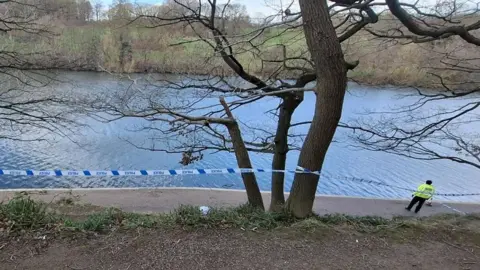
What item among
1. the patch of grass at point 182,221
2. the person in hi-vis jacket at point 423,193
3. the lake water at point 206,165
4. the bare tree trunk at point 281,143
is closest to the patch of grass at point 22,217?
the patch of grass at point 182,221

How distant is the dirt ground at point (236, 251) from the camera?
3.96 metres

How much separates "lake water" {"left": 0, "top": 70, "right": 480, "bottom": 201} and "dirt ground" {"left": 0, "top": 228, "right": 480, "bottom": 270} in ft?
45.3

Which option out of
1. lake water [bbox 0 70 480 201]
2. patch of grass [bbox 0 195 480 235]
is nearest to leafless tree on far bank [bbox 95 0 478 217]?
patch of grass [bbox 0 195 480 235]

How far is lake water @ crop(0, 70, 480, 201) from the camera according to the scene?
19.2 meters

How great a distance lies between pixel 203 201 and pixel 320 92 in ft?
33.7

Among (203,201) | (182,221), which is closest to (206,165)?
(203,201)

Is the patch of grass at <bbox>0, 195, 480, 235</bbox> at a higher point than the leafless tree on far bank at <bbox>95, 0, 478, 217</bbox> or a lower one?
lower

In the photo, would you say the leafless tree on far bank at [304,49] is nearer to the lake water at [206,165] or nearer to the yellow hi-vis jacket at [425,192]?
the yellow hi-vis jacket at [425,192]

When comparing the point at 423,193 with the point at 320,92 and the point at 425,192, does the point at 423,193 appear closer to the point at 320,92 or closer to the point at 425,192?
the point at 425,192

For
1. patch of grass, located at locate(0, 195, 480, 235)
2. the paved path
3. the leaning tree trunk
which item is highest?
the leaning tree trunk

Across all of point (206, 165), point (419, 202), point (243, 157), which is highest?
point (243, 157)

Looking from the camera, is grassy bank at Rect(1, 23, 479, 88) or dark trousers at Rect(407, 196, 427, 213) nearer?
grassy bank at Rect(1, 23, 479, 88)

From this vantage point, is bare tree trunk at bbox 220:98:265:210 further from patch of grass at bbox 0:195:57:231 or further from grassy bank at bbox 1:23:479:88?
patch of grass at bbox 0:195:57:231

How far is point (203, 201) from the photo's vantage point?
583 inches
